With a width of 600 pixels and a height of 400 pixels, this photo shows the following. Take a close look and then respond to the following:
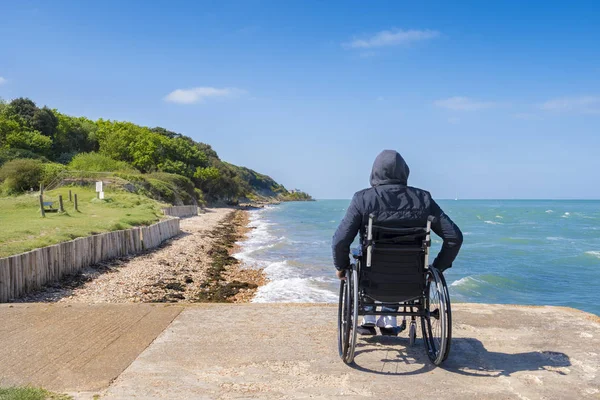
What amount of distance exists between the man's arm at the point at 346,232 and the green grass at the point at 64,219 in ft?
32.8

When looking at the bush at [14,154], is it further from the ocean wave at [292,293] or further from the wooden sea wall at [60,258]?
the ocean wave at [292,293]

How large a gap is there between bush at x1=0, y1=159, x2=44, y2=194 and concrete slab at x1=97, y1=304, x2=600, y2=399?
123 feet

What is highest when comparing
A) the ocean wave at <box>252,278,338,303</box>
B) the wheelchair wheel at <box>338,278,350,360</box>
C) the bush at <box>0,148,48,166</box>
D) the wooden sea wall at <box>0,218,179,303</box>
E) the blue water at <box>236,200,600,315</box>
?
the bush at <box>0,148,48,166</box>

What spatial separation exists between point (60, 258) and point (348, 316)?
11.1 m

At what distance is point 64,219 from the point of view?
870 inches

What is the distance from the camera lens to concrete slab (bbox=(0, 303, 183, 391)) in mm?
3986

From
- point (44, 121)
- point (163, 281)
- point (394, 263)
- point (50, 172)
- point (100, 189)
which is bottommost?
point (163, 281)

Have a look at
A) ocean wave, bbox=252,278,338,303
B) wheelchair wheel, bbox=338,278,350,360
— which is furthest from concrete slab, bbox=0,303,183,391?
ocean wave, bbox=252,278,338,303

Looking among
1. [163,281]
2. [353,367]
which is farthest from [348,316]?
[163,281]

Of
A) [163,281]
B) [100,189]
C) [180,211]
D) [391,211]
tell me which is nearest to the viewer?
[391,211]

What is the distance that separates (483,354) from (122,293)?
11596 millimetres

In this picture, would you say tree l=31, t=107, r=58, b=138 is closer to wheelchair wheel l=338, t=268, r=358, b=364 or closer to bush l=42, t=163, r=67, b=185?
bush l=42, t=163, r=67, b=185

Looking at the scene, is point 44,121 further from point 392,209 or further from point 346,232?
point 392,209

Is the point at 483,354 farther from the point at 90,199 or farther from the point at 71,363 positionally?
the point at 90,199
